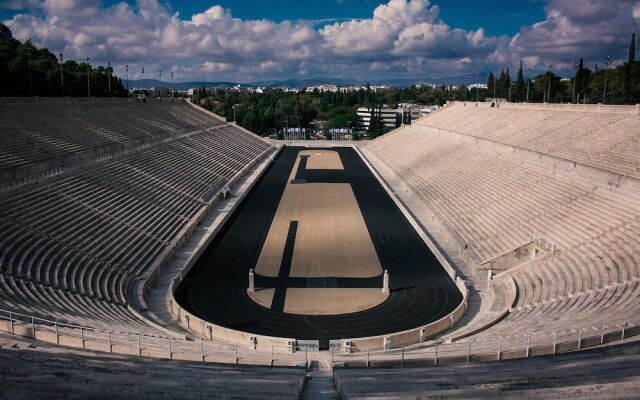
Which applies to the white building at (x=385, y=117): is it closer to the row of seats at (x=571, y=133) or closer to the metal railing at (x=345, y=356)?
the row of seats at (x=571, y=133)

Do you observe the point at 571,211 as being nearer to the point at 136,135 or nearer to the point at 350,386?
the point at 350,386

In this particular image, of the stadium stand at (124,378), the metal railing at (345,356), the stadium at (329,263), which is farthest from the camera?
the metal railing at (345,356)

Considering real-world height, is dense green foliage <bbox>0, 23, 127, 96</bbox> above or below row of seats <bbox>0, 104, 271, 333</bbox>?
above

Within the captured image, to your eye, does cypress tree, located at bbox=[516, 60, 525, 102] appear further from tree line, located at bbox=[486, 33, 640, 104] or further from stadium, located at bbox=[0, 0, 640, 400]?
stadium, located at bbox=[0, 0, 640, 400]

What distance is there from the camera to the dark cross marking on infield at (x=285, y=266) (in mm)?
17964

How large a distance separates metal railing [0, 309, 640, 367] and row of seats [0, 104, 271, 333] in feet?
4.67

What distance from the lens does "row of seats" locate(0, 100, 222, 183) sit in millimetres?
25344

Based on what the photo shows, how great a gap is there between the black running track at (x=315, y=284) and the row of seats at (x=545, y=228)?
236 cm

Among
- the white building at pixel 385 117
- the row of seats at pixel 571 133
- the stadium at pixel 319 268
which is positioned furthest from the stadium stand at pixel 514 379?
the white building at pixel 385 117

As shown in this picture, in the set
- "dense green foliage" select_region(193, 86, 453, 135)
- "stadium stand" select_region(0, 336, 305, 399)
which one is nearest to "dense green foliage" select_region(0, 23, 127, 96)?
"dense green foliage" select_region(193, 86, 453, 135)

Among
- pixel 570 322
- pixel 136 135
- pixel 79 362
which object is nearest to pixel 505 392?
pixel 570 322

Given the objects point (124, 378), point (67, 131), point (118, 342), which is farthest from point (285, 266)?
point (67, 131)

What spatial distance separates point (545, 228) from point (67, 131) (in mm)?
28681

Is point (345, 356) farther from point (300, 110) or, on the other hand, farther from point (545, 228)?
point (300, 110)
